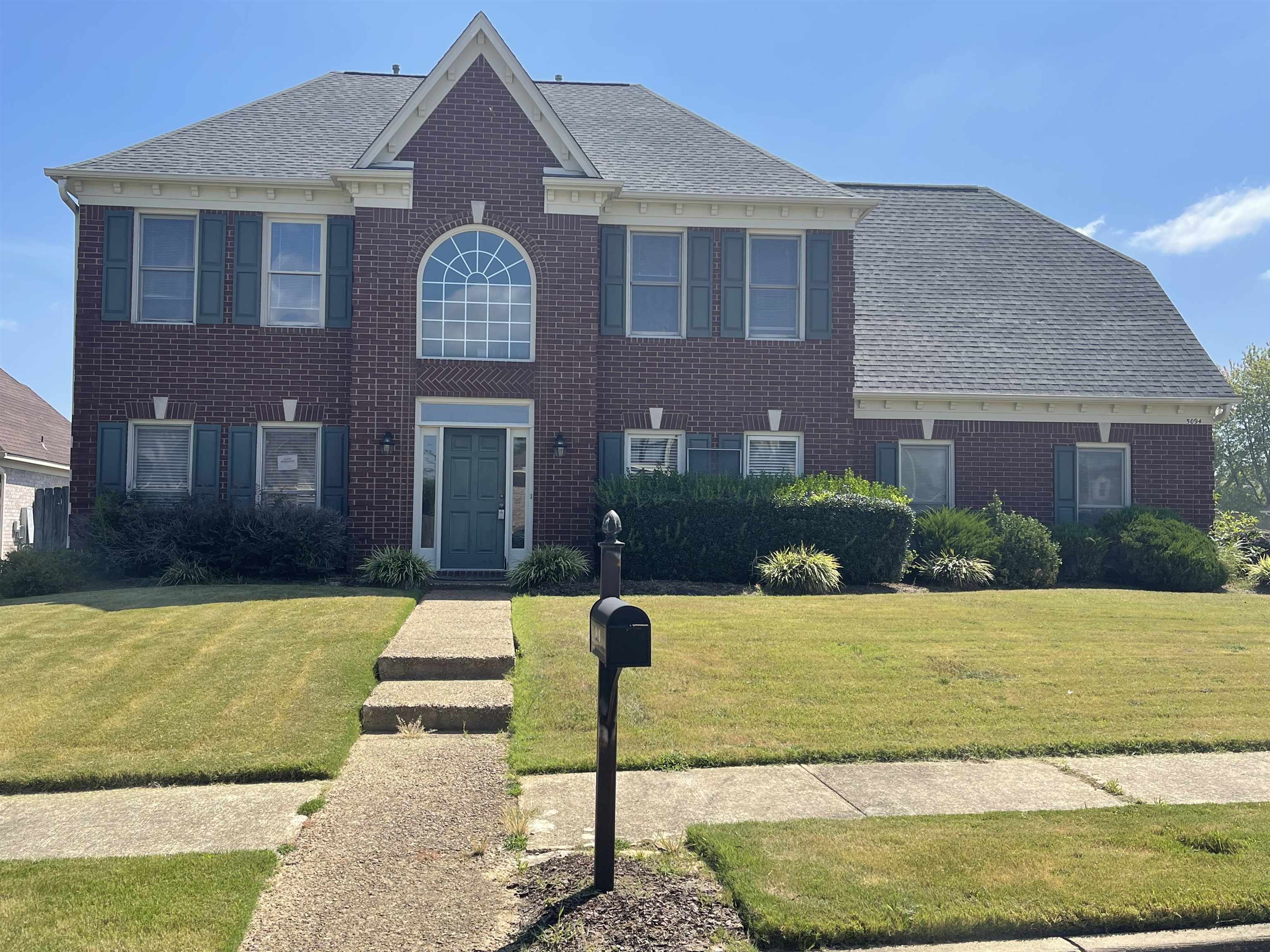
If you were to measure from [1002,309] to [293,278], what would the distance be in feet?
44.0

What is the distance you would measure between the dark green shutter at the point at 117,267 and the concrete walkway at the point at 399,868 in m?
11.7

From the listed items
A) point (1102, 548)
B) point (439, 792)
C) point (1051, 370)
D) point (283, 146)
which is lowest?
point (439, 792)

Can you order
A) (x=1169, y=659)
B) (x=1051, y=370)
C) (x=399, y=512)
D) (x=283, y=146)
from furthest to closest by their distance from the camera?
1. (x=1051, y=370)
2. (x=283, y=146)
3. (x=399, y=512)
4. (x=1169, y=659)

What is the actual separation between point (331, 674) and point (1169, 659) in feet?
25.4

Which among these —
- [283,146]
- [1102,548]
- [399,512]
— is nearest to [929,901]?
[399,512]

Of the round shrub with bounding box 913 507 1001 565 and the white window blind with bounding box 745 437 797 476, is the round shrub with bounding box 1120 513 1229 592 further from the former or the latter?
the white window blind with bounding box 745 437 797 476

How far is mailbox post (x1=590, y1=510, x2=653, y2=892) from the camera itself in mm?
4035

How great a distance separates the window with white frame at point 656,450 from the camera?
617 inches

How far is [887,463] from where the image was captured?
16641 millimetres

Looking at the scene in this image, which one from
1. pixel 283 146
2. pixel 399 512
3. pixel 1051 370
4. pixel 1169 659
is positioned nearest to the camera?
pixel 1169 659

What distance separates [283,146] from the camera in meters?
16.0

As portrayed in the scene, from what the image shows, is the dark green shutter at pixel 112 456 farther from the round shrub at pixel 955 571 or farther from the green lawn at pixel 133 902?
the round shrub at pixel 955 571

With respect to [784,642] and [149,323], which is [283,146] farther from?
[784,642]

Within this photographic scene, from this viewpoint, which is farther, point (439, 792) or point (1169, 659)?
point (1169, 659)
